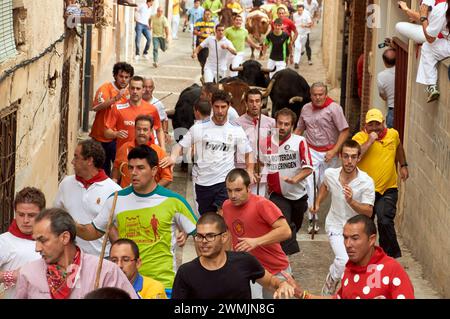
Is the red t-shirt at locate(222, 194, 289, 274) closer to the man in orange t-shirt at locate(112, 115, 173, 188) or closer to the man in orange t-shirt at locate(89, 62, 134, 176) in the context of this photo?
the man in orange t-shirt at locate(112, 115, 173, 188)

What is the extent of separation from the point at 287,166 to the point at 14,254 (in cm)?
507

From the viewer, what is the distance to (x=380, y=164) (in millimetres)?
13992

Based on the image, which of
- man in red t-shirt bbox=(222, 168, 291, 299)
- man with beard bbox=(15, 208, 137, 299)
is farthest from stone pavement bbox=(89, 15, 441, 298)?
man with beard bbox=(15, 208, 137, 299)

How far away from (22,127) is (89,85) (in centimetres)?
1049

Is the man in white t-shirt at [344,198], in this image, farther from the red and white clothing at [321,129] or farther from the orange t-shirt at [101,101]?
the orange t-shirt at [101,101]

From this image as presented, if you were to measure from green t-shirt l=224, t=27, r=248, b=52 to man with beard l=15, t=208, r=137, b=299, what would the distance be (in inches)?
744

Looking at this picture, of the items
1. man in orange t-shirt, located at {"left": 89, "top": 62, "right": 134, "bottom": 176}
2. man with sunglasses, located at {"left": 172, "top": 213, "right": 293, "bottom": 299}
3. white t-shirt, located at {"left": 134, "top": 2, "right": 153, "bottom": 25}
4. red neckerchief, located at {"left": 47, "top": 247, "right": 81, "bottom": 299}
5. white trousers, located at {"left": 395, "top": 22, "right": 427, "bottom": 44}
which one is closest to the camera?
red neckerchief, located at {"left": 47, "top": 247, "right": 81, "bottom": 299}

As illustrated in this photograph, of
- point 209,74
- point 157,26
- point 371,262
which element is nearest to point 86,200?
point 371,262

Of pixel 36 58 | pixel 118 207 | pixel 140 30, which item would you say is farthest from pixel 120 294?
pixel 140 30

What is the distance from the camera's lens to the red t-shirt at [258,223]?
1104 centimetres

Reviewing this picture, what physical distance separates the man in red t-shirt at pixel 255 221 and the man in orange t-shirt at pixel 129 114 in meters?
4.09

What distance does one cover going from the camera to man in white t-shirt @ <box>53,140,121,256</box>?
1124cm

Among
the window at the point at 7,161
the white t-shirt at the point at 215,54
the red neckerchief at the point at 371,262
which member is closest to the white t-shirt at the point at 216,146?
the window at the point at 7,161

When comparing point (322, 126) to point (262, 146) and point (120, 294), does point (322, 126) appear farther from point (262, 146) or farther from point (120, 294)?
point (120, 294)
